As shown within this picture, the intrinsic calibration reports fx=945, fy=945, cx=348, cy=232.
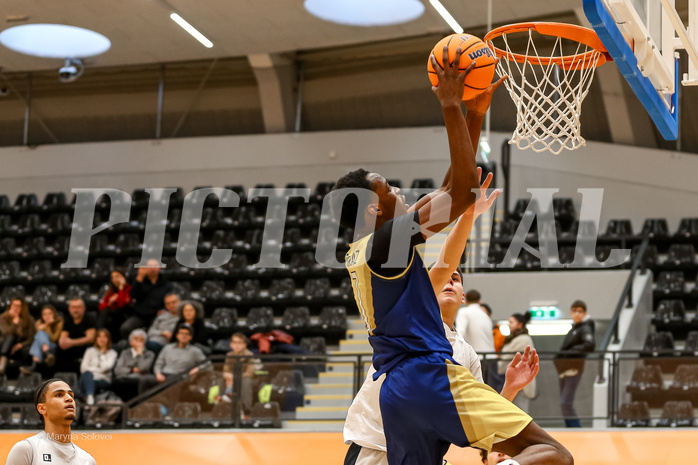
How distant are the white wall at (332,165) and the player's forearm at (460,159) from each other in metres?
14.0

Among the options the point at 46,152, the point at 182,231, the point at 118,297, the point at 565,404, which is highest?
the point at 46,152

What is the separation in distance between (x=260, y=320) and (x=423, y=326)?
10.5 m

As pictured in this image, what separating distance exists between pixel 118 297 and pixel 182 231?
3895mm

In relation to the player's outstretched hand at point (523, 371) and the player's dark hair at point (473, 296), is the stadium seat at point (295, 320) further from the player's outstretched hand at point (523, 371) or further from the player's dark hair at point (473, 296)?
the player's outstretched hand at point (523, 371)

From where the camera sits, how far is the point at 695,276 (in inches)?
571

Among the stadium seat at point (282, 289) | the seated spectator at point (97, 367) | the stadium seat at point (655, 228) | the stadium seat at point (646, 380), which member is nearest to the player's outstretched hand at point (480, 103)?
the stadium seat at point (646, 380)

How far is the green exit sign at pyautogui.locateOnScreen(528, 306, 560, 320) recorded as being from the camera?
13891 millimetres

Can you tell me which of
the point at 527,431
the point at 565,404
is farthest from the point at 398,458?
the point at 565,404

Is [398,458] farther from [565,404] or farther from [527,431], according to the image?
[565,404]

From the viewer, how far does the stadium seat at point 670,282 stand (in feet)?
45.0

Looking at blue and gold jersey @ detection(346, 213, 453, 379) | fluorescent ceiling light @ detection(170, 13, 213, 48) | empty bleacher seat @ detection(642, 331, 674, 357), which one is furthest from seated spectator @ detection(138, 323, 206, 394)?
blue and gold jersey @ detection(346, 213, 453, 379)

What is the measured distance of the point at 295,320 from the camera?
14148mm

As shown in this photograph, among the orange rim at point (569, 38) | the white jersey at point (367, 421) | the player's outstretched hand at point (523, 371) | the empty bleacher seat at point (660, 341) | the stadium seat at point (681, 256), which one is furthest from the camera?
the stadium seat at point (681, 256)

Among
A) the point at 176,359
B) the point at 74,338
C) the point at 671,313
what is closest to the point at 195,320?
the point at 176,359
